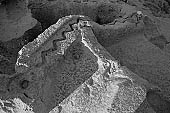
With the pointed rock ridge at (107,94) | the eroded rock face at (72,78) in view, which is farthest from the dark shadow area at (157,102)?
the pointed rock ridge at (107,94)

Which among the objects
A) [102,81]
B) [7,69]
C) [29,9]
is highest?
[29,9]

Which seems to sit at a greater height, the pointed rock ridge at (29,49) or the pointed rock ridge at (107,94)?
the pointed rock ridge at (29,49)

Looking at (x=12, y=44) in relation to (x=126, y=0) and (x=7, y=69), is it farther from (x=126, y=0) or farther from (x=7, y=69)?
(x=126, y=0)

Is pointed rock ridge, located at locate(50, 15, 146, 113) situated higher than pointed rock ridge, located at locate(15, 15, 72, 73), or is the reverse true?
pointed rock ridge, located at locate(15, 15, 72, 73)

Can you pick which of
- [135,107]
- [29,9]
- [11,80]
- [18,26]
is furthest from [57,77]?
[29,9]

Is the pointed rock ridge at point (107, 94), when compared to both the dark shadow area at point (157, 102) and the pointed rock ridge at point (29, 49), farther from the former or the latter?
the pointed rock ridge at point (29, 49)

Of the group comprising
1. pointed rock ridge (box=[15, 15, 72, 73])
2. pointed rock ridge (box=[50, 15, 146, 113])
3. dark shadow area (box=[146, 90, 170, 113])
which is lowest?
dark shadow area (box=[146, 90, 170, 113])

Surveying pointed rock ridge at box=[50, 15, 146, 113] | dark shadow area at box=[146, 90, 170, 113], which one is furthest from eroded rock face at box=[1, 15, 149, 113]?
dark shadow area at box=[146, 90, 170, 113]

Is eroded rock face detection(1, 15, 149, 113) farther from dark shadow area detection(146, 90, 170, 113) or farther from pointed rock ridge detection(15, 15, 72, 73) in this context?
dark shadow area detection(146, 90, 170, 113)
